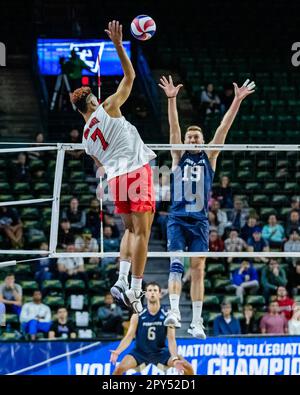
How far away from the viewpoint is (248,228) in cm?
1797

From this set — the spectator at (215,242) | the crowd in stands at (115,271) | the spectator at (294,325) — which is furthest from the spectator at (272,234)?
the spectator at (294,325)

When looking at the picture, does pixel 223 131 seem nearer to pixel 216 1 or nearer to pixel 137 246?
pixel 137 246

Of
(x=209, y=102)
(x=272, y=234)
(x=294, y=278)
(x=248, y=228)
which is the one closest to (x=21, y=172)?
(x=248, y=228)

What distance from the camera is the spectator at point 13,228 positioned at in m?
17.8

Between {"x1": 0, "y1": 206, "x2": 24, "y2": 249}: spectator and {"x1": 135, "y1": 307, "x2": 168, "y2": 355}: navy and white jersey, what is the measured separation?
11.3 ft

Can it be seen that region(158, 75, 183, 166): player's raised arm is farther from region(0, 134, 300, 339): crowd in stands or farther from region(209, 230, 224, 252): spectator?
region(209, 230, 224, 252): spectator

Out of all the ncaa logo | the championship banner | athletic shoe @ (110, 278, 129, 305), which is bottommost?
the championship banner

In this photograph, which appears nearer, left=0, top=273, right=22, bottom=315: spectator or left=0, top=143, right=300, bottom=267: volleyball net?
left=0, top=273, right=22, bottom=315: spectator

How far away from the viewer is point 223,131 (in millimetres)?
11578

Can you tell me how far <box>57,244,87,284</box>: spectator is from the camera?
17281mm

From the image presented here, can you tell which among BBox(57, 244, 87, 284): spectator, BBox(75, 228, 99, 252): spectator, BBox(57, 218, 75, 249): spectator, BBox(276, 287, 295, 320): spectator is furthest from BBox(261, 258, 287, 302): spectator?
BBox(57, 218, 75, 249): spectator

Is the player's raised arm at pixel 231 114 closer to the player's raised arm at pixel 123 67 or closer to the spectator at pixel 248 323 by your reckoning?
the player's raised arm at pixel 123 67

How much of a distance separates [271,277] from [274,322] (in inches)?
41.5
